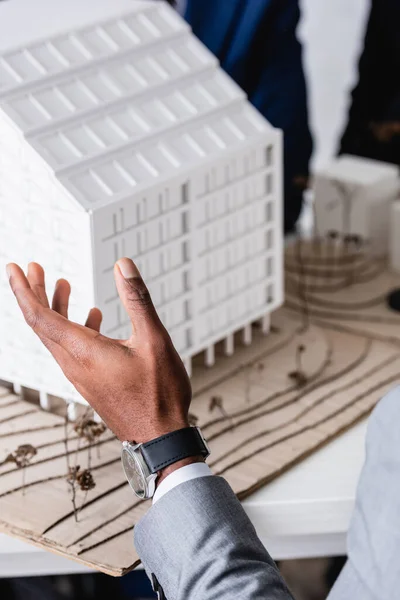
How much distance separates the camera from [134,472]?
0.90m

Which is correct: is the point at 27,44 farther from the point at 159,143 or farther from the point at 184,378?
the point at 184,378

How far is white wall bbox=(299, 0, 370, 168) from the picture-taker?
1962mm

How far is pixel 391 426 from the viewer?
99 centimetres

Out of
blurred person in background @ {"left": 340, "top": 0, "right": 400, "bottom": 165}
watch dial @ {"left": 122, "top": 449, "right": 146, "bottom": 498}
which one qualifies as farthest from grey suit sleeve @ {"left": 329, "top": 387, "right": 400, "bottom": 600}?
blurred person in background @ {"left": 340, "top": 0, "right": 400, "bottom": 165}

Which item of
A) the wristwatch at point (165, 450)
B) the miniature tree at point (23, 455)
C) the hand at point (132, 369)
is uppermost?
the hand at point (132, 369)

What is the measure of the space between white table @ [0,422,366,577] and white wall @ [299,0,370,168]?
0.99m

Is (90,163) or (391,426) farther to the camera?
(90,163)

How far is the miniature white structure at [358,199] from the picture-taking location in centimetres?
182

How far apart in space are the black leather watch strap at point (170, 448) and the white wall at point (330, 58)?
1.30m

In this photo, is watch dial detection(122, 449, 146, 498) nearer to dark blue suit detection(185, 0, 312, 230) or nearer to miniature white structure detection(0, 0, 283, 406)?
miniature white structure detection(0, 0, 283, 406)

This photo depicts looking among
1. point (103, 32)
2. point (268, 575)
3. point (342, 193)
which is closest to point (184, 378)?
point (268, 575)

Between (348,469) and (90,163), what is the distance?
512 mm

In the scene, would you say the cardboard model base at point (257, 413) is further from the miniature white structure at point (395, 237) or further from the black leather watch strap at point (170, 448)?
the black leather watch strap at point (170, 448)

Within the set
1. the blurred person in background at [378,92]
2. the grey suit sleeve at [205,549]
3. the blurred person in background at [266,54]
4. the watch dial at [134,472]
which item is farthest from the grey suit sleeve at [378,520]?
the blurred person in background at [378,92]
